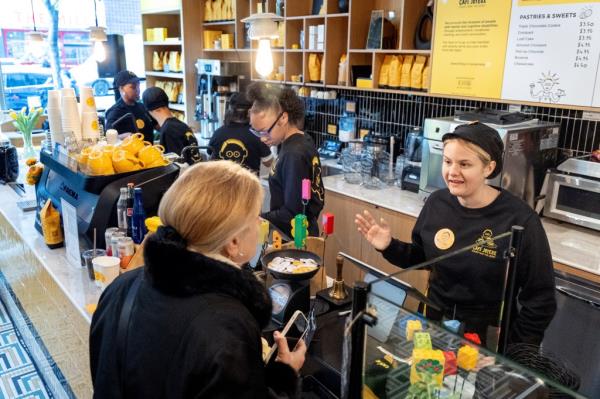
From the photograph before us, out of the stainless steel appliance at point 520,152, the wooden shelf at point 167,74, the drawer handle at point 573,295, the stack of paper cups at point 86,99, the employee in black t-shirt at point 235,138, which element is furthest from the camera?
the wooden shelf at point 167,74

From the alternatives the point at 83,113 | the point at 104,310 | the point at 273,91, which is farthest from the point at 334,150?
the point at 104,310

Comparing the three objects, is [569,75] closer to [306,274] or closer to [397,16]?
[397,16]

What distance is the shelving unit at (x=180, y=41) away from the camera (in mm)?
5445

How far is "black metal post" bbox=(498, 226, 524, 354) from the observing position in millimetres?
1558

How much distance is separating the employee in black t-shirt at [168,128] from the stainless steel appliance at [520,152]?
183cm

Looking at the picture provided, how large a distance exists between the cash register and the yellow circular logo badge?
3.77 feet

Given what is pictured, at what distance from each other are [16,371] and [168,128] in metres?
1.92

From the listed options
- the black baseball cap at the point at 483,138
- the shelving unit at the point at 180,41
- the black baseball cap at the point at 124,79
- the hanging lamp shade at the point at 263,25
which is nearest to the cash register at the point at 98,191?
the hanging lamp shade at the point at 263,25

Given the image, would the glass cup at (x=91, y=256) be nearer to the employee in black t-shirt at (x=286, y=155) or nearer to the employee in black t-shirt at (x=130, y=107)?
the employee in black t-shirt at (x=286, y=155)

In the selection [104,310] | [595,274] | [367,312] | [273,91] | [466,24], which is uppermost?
[466,24]

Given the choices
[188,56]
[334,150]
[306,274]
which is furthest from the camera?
[188,56]

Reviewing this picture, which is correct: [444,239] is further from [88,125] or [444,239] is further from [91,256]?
[88,125]

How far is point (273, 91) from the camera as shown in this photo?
2.54 m

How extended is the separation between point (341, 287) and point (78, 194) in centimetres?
123
